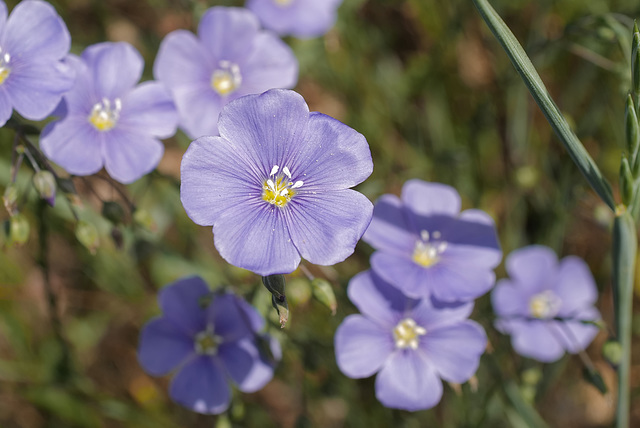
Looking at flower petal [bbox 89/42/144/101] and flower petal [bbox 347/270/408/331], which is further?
flower petal [bbox 89/42/144/101]

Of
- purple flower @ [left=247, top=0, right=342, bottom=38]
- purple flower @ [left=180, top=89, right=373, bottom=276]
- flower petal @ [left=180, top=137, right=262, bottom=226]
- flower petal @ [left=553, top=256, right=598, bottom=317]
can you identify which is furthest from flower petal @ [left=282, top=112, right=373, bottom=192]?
A: flower petal @ [left=553, top=256, right=598, bottom=317]

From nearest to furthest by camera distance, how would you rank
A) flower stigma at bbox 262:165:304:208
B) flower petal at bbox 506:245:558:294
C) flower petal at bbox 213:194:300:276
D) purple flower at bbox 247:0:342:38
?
flower petal at bbox 213:194:300:276 → flower stigma at bbox 262:165:304:208 → flower petal at bbox 506:245:558:294 → purple flower at bbox 247:0:342:38

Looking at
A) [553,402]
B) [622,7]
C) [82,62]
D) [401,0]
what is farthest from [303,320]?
[622,7]

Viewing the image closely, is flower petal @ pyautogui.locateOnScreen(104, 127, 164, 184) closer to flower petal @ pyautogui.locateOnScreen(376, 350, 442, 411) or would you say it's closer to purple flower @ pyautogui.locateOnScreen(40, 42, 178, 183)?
purple flower @ pyautogui.locateOnScreen(40, 42, 178, 183)

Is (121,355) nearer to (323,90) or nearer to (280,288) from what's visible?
(323,90)

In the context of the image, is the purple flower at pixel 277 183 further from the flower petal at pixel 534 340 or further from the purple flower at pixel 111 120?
the flower petal at pixel 534 340

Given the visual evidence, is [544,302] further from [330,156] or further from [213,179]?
[213,179]
